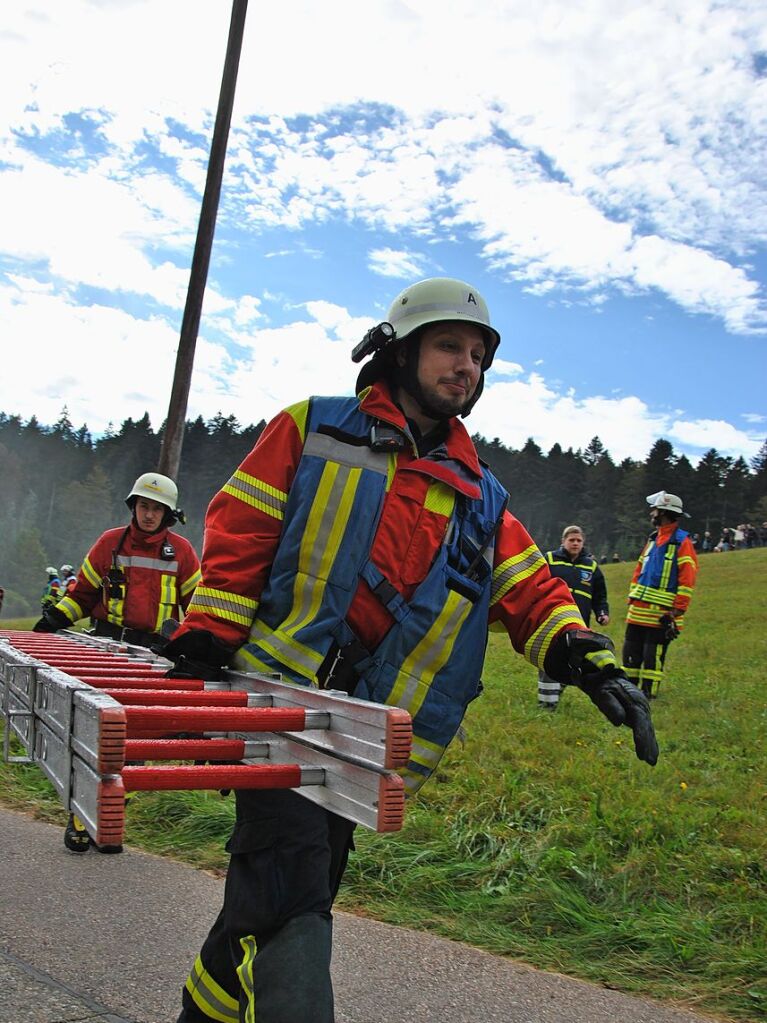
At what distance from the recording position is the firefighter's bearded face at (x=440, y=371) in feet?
9.45

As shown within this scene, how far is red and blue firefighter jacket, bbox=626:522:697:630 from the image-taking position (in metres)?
10.0

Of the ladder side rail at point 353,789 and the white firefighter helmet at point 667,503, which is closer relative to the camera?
the ladder side rail at point 353,789

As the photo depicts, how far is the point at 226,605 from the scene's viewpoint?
2.64 meters

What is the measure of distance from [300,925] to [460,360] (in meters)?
1.63

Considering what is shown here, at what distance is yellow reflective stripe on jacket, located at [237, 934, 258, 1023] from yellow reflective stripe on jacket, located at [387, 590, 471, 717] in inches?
26.7

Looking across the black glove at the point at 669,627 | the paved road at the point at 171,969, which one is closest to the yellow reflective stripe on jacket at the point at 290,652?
the paved road at the point at 171,969

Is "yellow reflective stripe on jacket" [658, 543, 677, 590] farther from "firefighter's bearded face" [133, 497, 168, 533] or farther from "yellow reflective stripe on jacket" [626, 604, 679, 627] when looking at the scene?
"firefighter's bearded face" [133, 497, 168, 533]

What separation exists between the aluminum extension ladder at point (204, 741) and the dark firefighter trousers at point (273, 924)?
11 cm

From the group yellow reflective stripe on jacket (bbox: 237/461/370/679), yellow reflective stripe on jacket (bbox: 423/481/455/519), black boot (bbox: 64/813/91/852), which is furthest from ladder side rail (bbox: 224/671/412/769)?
black boot (bbox: 64/813/91/852)

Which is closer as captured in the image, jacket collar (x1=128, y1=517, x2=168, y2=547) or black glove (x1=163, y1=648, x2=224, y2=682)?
black glove (x1=163, y1=648, x2=224, y2=682)

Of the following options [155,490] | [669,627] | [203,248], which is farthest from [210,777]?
[669,627]

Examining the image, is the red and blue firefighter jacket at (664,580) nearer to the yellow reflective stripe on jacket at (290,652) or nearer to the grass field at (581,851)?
the grass field at (581,851)

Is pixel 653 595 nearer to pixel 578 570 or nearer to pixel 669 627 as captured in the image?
pixel 669 627

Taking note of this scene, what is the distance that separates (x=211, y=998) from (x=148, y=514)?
15.0 feet
